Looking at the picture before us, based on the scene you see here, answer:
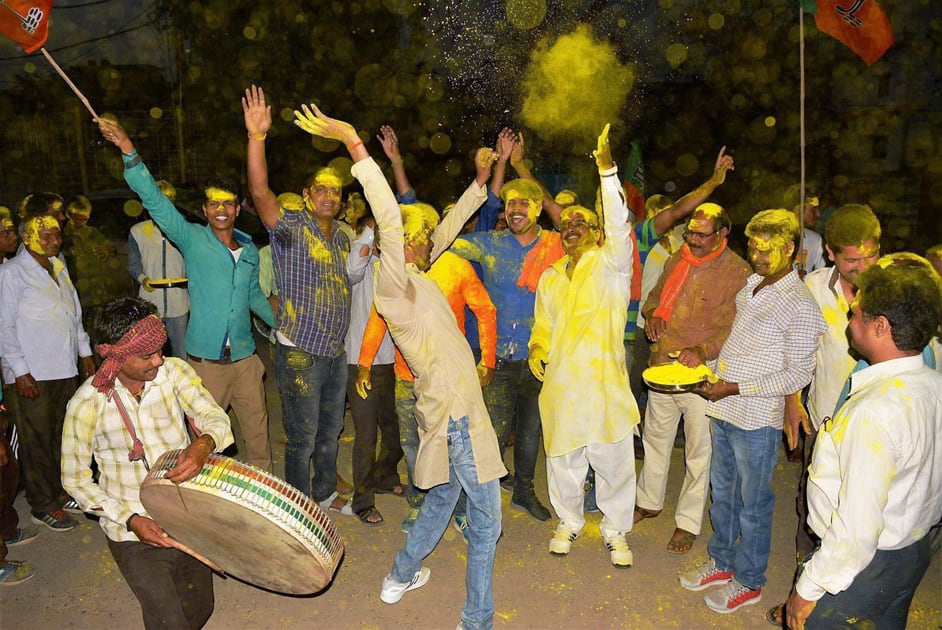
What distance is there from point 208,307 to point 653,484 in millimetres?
3601

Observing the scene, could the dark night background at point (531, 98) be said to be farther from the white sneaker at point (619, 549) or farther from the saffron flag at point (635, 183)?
the white sneaker at point (619, 549)

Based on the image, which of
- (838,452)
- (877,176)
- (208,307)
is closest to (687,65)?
(877,176)

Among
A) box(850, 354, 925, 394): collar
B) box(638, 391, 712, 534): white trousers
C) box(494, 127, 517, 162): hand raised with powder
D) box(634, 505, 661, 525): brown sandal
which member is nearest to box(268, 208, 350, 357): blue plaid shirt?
box(494, 127, 517, 162): hand raised with powder

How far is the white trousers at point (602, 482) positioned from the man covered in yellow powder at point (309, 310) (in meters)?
1.78

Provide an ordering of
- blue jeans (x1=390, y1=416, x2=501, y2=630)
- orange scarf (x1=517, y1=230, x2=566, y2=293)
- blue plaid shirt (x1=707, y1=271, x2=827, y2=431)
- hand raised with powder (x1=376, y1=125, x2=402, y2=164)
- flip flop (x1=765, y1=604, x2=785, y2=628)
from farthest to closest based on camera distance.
→ hand raised with powder (x1=376, y1=125, x2=402, y2=164) → orange scarf (x1=517, y1=230, x2=566, y2=293) → flip flop (x1=765, y1=604, x2=785, y2=628) → blue plaid shirt (x1=707, y1=271, x2=827, y2=431) → blue jeans (x1=390, y1=416, x2=501, y2=630)

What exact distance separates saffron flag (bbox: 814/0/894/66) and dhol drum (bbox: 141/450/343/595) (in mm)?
5436

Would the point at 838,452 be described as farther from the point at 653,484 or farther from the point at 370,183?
the point at 653,484

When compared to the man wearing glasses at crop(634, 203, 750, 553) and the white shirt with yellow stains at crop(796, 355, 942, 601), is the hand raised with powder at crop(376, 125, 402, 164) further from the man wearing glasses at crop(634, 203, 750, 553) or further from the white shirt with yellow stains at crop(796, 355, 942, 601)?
the white shirt with yellow stains at crop(796, 355, 942, 601)

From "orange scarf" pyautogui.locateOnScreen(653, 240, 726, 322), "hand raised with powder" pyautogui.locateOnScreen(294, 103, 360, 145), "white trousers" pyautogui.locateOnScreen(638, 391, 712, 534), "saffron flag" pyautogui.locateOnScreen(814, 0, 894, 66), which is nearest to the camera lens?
"hand raised with powder" pyautogui.locateOnScreen(294, 103, 360, 145)

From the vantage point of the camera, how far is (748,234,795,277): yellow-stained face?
4000 mm

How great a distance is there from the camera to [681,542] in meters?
4.91

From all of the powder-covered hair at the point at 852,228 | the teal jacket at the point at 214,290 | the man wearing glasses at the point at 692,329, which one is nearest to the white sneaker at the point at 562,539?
the man wearing glasses at the point at 692,329

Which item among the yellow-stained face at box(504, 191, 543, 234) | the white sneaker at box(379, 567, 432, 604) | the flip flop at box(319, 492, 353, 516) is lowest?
the flip flop at box(319, 492, 353, 516)

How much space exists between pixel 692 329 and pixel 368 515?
2802 millimetres
